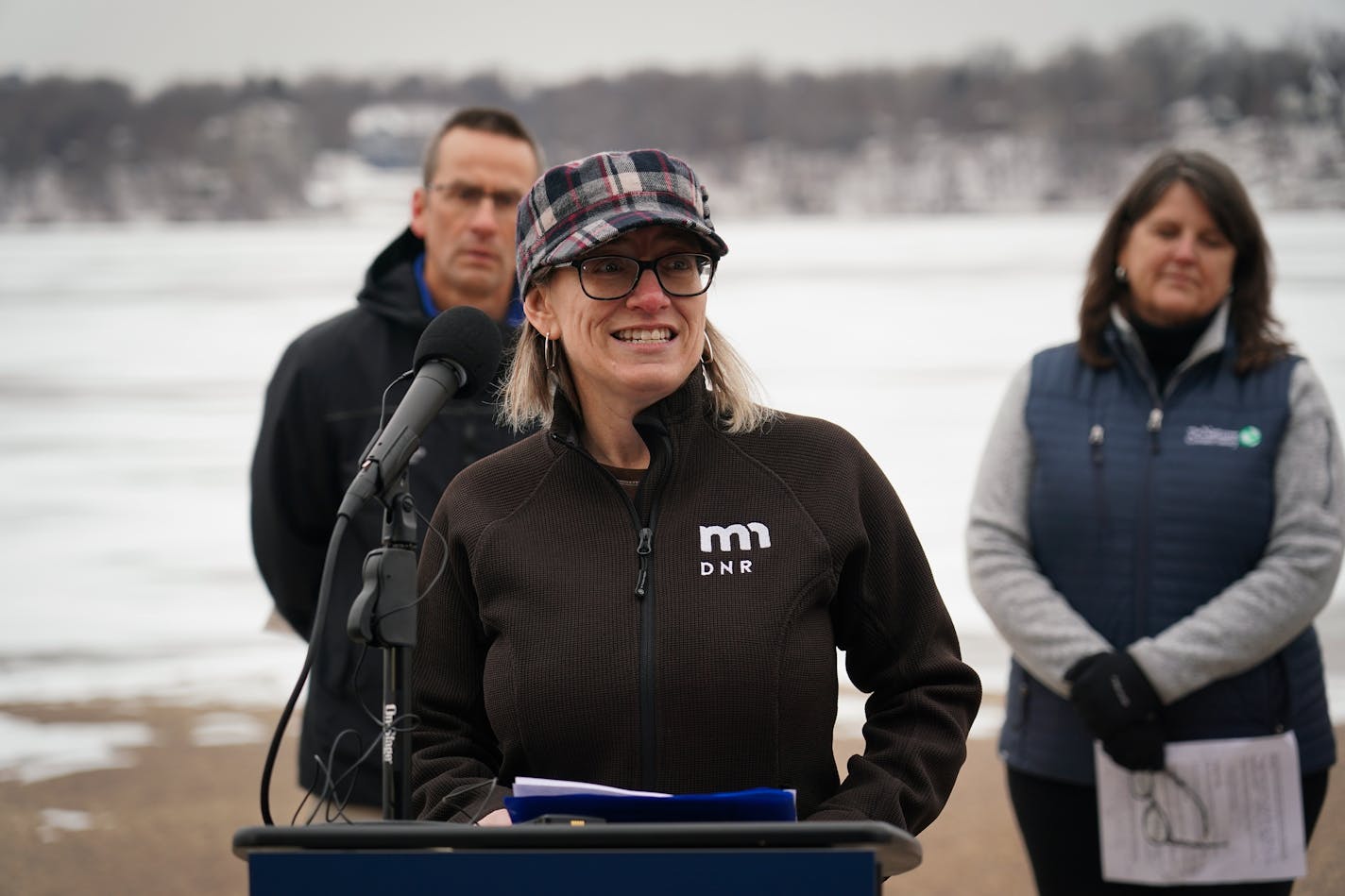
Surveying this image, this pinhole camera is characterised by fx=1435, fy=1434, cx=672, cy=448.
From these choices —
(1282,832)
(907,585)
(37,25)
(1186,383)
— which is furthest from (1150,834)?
(37,25)

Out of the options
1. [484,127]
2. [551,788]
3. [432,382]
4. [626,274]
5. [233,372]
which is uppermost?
Answer: [484,127]

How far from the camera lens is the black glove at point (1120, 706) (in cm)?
232

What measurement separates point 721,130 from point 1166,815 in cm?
350

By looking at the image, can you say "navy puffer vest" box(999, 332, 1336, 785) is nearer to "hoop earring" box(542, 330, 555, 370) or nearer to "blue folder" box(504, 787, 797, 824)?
"hoop earring" box(542, 330, 555, 370)

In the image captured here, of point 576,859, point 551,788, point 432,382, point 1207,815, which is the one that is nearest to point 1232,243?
point 1207,815

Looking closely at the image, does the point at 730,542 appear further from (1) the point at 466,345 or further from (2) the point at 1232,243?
(2) the point at 1232,243

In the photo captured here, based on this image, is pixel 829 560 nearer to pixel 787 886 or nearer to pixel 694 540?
pixel 694 540

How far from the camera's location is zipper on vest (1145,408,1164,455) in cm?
246

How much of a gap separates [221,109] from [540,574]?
4.46 metres

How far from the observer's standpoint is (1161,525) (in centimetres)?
243

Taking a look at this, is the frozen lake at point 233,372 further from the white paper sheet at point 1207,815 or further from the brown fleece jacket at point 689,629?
the brown fleece jacket at point 689,629

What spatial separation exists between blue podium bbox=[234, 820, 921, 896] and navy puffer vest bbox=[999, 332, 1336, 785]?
5.03 ft

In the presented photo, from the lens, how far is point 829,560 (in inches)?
58.8

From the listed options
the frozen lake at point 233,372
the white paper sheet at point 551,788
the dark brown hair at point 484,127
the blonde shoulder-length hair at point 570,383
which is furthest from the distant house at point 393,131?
the white paper sheet at point 551,788
